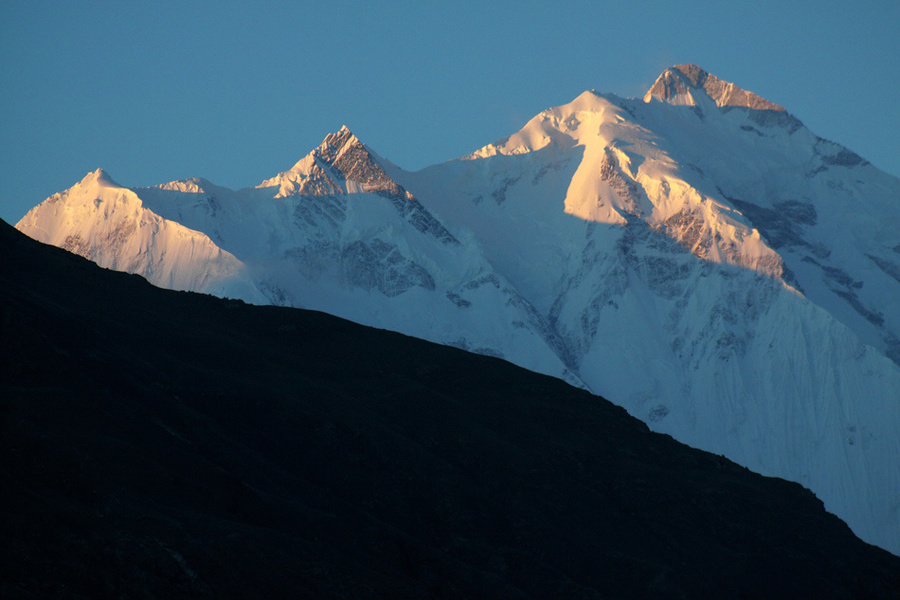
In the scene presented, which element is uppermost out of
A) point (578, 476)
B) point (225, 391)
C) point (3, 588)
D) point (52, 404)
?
point (578, 476)

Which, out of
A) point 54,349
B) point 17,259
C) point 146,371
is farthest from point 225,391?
point 17,259

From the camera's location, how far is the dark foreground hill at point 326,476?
48812 millimetres

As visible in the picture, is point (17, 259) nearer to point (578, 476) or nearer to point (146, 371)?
point (146, 371)

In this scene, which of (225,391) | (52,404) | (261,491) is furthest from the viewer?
(225,391)

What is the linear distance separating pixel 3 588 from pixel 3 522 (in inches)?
170

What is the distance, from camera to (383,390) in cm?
8919

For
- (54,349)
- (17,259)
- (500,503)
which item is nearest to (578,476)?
(500,503)

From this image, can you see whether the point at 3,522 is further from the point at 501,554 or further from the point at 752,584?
the point at 752,584

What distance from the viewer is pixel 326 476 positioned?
70438 millimetres

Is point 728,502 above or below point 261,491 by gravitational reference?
above

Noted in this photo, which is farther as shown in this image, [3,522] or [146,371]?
[146,371]

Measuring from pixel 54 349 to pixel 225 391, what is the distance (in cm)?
1421

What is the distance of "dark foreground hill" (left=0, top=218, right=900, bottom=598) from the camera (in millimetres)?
48812

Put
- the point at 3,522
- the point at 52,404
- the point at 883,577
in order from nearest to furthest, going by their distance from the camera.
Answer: the point at 3,522 → the point at 52,404 → the point at 883,577
